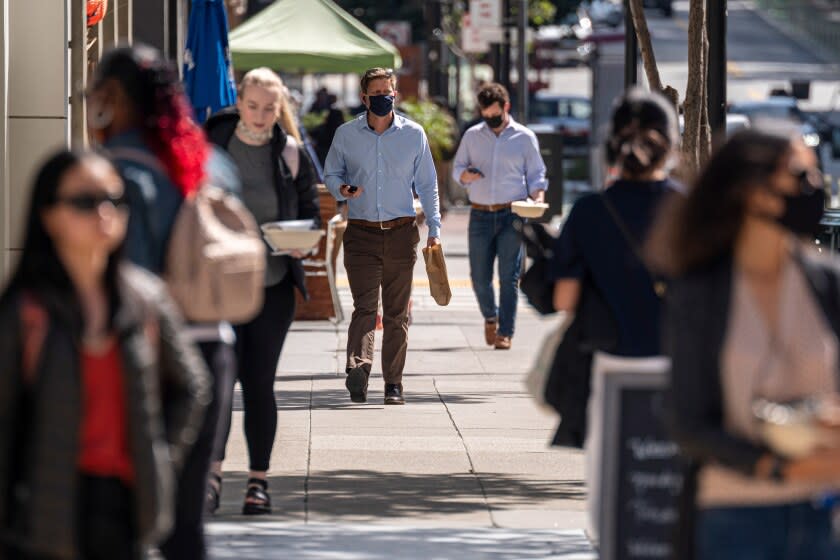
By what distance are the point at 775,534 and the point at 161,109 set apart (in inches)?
80.5

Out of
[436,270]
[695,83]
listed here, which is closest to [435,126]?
[436,270]

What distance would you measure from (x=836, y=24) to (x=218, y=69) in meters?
66.8

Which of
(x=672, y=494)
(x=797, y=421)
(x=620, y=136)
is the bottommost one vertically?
(x=672, y=494)

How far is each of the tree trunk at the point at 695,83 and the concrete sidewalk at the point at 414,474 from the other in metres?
1.69

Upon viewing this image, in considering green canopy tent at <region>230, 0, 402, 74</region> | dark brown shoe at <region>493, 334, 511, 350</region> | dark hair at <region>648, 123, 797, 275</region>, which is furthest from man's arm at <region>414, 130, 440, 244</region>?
green canopy tent at <region>230, 0, 402, 74</region>

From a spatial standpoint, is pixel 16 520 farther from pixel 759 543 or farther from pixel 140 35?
pixel 140 35

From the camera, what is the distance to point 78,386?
4.26m

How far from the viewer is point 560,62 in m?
63.8

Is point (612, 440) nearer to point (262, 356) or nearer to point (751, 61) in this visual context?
point (262, 356)

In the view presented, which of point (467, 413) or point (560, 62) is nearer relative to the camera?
point (467, 413)

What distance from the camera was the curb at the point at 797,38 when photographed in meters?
76.1

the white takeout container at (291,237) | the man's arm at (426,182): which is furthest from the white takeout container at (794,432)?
the man's arm at (426,182)

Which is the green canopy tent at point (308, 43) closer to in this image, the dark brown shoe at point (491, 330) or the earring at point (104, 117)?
the dark brown shoe at point (491, 330)

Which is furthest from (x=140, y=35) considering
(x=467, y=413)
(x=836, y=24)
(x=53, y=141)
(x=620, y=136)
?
(x=836, y=24)
